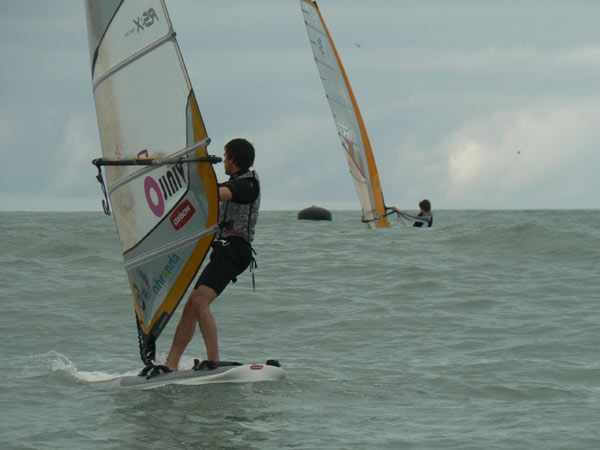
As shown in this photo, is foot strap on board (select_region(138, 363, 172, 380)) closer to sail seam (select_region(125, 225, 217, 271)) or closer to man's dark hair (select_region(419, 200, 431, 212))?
sail seam (select_region(125, 225, 217, 271))

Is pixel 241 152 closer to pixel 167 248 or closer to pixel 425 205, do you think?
pixel 167 248

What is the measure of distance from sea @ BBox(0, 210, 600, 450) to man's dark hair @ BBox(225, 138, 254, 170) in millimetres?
1584

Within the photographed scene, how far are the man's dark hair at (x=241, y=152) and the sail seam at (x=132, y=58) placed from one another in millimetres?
858

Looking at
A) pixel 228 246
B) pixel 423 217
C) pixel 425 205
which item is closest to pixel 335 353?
pixel 228 246

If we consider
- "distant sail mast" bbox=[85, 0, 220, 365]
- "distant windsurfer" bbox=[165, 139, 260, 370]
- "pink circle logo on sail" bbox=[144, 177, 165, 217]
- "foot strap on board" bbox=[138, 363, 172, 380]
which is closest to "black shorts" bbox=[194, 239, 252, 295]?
"distant windsurfer" bbox=[165, 139, 260, 370]

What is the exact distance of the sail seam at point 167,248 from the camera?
5.70 m

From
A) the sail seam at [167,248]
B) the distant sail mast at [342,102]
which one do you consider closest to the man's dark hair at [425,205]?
the distant sail mast at [342,102]

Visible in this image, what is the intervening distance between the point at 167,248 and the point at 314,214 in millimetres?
25715

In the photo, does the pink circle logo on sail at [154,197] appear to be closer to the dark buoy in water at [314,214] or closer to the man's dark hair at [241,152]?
the man's dark hair at [241,152]

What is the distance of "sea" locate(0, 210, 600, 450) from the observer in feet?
17.4

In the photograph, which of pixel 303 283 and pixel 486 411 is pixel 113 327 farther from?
pixel 486 411

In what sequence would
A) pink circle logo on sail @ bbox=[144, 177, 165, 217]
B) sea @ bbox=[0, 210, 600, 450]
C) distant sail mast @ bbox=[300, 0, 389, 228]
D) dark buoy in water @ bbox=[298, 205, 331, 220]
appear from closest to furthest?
sea @ bbox=[0, 210, 600, 450] → pink circle logo on sail @ bbox=[144, 177, 165, 217] → distant sail mast @ bbox=[300, 0, 389, 228] → dark buoy in water @ bbox=[298, 205, 331, 220]

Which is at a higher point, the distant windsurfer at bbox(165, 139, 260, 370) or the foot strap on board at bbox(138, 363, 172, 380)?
the distant windsurfer at bbox(165, 139, 260, 370)

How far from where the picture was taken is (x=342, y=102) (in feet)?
54.2
